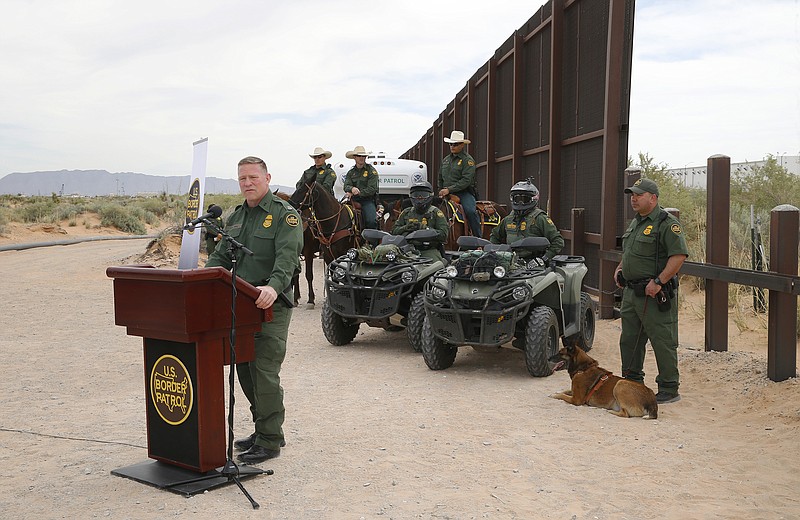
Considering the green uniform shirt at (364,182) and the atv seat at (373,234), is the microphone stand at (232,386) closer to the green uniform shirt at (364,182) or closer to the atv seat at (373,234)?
the atv seat at (373,234)

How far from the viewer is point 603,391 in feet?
23.7

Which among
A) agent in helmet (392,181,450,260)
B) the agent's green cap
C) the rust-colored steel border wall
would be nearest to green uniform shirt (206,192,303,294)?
the agent's green cap

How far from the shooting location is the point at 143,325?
16.7ft

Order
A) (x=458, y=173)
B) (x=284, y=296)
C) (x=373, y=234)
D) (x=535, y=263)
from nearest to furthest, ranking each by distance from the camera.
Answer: (x=284, y=296) → (x=535, y=263) → (x=373, y=234) → (x=458, y=173)

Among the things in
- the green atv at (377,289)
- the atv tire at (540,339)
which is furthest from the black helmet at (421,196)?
the atv tire at (540,339)

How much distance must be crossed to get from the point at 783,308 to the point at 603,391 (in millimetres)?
1936

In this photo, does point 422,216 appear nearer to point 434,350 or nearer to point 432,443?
point 434,350

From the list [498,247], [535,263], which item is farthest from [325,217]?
[535,263]

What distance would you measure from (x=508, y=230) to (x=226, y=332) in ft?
18.4

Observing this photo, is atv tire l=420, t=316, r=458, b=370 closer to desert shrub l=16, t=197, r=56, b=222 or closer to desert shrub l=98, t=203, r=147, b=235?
desert shrub l=98, t=203, r=147, b=235

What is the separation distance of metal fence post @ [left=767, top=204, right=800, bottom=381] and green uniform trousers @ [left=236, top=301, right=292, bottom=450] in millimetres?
4685

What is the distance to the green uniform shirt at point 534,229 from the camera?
384 inches

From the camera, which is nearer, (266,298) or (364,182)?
(266,298)

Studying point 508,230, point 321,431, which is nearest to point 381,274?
point 508,230
